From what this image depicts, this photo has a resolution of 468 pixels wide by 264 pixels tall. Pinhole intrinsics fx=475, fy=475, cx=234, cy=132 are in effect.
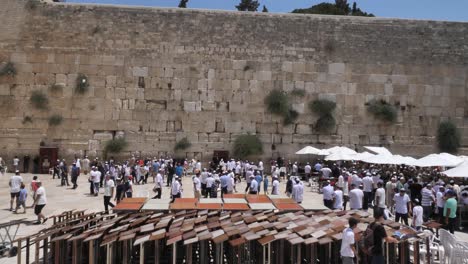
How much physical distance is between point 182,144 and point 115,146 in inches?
102

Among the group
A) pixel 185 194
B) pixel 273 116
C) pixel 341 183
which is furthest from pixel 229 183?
pixel 273 116

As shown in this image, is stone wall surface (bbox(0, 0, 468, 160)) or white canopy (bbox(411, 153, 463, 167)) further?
stone wall surface (bbox(0, 0, 468, 160))

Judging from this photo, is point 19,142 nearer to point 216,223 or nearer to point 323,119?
point 323,119

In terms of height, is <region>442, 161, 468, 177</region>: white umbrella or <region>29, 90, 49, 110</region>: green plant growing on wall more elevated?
<region>29, 90, 49, 110</region>: green plant growing on wall

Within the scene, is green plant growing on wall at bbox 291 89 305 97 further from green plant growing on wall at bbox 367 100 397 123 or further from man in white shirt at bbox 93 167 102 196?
man in white shirt at bbox 93 167 102 196

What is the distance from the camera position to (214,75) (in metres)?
19.3

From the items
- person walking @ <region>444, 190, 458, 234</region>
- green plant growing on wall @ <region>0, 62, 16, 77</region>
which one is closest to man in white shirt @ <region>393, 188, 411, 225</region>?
person walking @ <region>444, 190, 458, 234</region>

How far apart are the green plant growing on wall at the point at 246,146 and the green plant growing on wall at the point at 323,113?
2.68 metres

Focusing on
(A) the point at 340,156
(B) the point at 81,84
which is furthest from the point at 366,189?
(B) the point at 81,84

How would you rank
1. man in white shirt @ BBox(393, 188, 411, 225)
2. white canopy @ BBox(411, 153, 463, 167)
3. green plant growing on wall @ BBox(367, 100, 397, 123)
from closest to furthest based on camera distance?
man in white shirt @ BBox(393, 188, 411, 225), white canopy @ BBox(411, 153, 463, 167), green plant growing on wall @ BBox(367, 100, 397, 123)

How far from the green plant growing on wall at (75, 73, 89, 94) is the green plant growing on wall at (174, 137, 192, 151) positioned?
4.18 m

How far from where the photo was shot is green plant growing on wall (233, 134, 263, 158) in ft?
61.8

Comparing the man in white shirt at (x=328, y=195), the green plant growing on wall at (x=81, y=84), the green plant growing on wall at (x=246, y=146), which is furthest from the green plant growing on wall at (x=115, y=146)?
the man in white shirt at (x=328, y=195)

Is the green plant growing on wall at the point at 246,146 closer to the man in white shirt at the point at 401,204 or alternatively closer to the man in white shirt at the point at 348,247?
the man in white shirt at the point at 401,204
